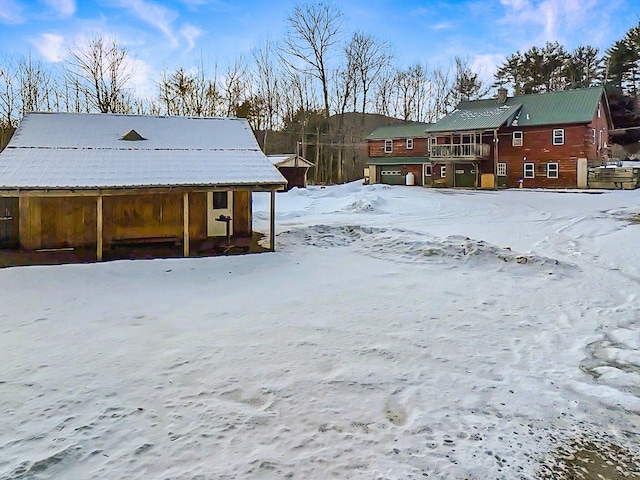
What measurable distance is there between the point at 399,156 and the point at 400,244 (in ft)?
86.0

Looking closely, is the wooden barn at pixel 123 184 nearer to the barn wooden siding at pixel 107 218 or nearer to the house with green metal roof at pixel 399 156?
the barn wooden siding at pixel 107 218

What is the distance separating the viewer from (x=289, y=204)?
915 inches

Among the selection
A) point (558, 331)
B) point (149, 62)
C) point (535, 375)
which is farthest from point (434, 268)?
point (149, 62)

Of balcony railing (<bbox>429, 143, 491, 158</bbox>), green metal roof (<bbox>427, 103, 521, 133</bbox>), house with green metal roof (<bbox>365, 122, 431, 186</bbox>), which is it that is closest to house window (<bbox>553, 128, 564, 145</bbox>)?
green metal roof (<bbox>427, 103, 521, 133</bbox>)

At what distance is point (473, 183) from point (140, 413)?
3186 cm

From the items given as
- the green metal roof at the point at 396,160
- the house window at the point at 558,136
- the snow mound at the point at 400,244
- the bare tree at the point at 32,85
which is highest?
the bare tree at the point at 32,85

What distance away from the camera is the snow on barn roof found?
10.6 m

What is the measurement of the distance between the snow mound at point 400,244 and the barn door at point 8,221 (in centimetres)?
625

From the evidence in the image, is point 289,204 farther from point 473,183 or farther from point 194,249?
point 473,183

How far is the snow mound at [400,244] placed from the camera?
1102cm

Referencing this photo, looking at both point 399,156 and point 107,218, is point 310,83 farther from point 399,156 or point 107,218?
point 107,218

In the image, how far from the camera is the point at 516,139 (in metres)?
32.0

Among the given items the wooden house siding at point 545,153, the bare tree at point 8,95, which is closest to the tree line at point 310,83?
the bare tree at point 8,95

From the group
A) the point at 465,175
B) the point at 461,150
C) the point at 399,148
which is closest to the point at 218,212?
the point at 461,150
